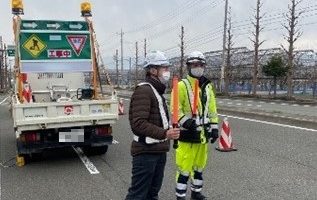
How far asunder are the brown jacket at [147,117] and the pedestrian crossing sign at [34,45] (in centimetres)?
567

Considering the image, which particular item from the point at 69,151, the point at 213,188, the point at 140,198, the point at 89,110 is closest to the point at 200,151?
the point at 213,188

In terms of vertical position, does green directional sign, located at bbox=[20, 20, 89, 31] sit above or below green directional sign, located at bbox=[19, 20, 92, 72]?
above

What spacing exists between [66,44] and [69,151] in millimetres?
2446

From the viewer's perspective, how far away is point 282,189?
5.88m

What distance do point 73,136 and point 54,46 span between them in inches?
94.2

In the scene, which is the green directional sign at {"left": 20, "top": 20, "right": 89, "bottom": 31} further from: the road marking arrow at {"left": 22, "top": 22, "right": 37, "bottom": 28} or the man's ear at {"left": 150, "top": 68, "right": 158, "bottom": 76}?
the man's ear at {"left": 150, "top": 68, "right": 158, "bottom": 76}

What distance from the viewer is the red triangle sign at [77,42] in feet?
30.5

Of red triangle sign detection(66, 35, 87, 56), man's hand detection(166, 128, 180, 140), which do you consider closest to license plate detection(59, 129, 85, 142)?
red triangle sign detection(66, 35, 87, 56)

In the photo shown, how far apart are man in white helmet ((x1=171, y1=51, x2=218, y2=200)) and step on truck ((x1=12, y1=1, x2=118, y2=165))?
3265mm

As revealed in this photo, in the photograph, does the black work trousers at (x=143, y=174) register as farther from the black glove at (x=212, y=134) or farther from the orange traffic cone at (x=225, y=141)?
the orange traffic cone at (x=225, y=141)

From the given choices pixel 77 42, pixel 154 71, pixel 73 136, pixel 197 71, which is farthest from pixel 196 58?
pixel 77 42

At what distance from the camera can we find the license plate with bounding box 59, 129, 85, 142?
7828mm

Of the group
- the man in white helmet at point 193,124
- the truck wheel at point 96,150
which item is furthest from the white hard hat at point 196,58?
the truck wheel at point 96,150

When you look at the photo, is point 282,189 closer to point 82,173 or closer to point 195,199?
point 195,199
